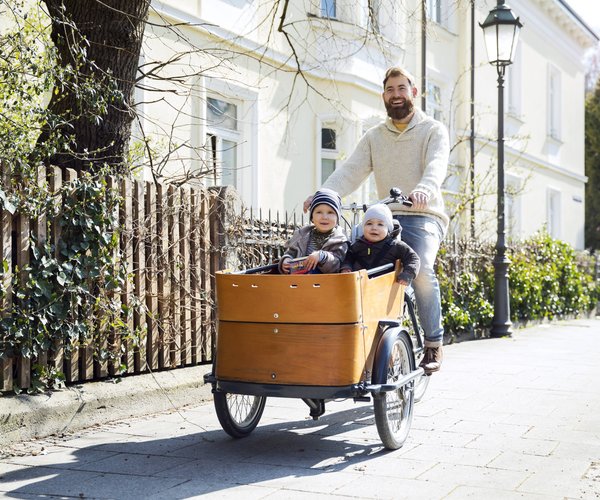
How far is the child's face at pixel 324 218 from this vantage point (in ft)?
16.9

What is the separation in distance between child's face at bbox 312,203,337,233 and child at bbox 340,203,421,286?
179 mm

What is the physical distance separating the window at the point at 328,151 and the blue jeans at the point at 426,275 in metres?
8.28

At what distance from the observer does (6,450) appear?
4.87 meters

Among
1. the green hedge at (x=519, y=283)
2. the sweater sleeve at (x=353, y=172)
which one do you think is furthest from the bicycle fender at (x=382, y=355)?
the green hedge at (x=519, y=283)

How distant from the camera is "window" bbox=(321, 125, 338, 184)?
46.2ft

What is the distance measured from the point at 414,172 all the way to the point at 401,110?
0.43 meters

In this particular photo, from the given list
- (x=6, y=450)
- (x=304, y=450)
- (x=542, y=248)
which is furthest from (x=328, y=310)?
(x=542, y=248)

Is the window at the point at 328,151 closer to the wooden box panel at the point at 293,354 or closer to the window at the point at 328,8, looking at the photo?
the window at the point at 328,8

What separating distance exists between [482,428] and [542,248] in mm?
10327

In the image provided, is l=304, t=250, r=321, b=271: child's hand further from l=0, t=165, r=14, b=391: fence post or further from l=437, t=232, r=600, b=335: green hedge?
l=437, t=232, r=600, b=335: green hedge

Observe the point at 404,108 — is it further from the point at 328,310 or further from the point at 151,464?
the point at 151,464

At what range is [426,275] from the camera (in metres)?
5.70

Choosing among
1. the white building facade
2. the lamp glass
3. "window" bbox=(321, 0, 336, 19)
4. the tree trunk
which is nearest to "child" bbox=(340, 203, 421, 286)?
the tree trunk

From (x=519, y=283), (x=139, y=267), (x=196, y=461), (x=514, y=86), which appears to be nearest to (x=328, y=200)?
(x=196, y=461)
